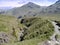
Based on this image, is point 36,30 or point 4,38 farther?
point 36,30

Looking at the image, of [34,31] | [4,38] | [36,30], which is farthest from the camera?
[34,31]

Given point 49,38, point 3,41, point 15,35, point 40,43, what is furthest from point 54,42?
point 15,35

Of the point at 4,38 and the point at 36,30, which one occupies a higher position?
the point at 36,30

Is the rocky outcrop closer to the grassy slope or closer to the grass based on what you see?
the grass

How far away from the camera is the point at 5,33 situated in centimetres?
7388

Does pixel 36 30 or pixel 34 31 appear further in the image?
pixel 34 31

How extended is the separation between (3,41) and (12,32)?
1313cm

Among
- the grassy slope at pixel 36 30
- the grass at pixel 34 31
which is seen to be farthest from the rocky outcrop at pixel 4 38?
the grassy slope at pixel 36 30

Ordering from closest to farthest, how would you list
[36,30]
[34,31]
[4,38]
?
1. [4,38]
2. [36,30]
3. [34,31]

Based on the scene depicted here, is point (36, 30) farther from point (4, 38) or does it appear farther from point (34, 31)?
point (4, 38)

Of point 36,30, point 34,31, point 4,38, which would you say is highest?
point 36,30

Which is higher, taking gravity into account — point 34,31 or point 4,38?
point 34,31

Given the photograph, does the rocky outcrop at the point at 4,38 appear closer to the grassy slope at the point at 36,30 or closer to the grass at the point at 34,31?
the grass at the point at 34,31

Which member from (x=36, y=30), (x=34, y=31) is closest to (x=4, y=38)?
(x=34, y=31)
